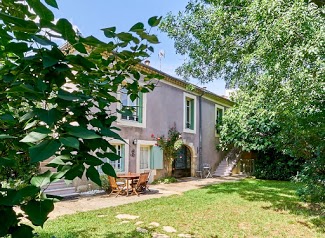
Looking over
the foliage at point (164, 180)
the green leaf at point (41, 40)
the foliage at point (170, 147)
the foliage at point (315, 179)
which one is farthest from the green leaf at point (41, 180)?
the foliage at point (170, 147)

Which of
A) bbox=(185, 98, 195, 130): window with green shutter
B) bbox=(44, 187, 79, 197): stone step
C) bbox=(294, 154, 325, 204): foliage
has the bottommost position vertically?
bbox=(44, 187, 79, 197): stone step

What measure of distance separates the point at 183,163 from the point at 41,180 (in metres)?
17.5

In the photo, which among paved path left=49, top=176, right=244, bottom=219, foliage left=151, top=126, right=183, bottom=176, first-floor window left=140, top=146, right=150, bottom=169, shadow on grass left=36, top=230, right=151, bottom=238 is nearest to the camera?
shadow on grass left=36, top=230, right=151, bottom=238

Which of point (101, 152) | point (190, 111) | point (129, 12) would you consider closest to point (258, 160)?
point (190, 111)

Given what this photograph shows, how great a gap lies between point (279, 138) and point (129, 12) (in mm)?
5858

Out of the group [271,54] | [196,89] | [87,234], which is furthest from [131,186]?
[196,89]

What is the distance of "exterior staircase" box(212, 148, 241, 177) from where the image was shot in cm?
1958

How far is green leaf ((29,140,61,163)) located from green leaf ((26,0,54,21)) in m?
0.42

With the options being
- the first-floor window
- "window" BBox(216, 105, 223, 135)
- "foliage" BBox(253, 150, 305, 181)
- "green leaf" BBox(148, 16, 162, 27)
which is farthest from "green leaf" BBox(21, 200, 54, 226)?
"window" BBox(216, 105, 223, 135)

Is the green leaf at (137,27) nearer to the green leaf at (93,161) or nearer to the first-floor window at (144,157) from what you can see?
the green leaf at (93,161)

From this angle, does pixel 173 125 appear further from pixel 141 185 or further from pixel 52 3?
pixel 52 3

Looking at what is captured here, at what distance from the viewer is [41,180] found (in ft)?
3.12

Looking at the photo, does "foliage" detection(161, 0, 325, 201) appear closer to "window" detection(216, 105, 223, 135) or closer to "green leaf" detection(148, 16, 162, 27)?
"green leaf" detection(148, 16, 162, 27)

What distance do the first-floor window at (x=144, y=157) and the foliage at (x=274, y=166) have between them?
25.8 feet
